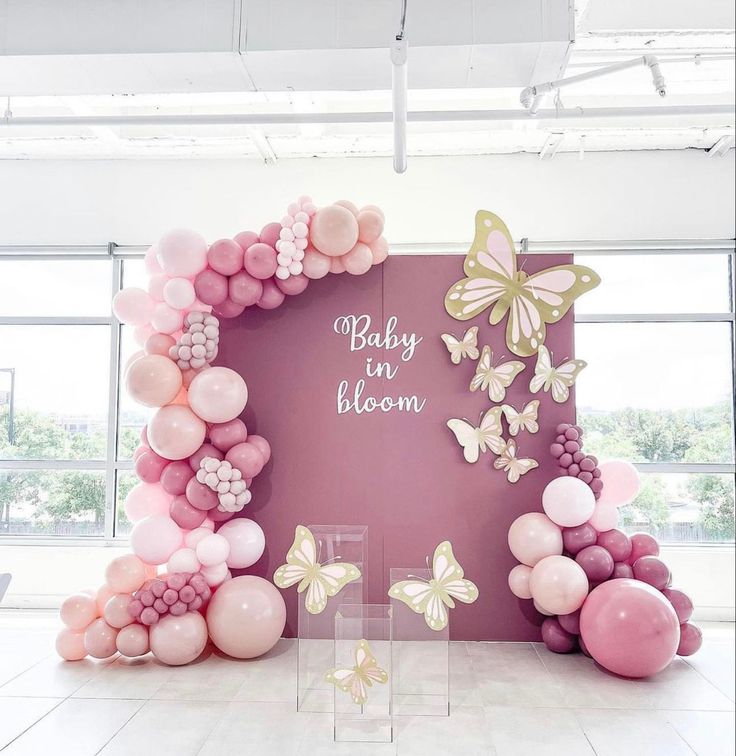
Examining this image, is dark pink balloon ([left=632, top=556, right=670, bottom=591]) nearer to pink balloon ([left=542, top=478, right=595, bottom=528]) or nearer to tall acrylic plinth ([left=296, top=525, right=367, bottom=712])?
pink balloon ([left=542, top=478, right=595, bottom=528])

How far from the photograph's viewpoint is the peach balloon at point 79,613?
11.9ft

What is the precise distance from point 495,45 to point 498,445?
6.78 feet

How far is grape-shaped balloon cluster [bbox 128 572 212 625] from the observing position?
349 centimetres

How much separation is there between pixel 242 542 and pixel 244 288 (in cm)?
135

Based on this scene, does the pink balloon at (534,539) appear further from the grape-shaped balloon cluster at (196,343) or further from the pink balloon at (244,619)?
the grape-shaped balloon cluster at (196,343)

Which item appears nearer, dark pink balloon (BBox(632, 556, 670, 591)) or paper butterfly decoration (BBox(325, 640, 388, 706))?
paper butterfly decoration (BBox(325, 640, 388, 706))

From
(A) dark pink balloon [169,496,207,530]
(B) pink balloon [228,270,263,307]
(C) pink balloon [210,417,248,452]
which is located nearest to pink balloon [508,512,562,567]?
(C) pink balloon [210,417,248,452]

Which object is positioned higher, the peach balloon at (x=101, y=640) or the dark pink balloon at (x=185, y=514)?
the dark pink balloon at (x=185, y=514)

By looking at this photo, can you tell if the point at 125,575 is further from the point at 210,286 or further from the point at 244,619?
the point at 210,286

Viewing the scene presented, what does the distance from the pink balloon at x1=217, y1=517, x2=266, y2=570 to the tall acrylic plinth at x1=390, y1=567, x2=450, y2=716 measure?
1017mm

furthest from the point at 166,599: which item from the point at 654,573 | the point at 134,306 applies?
the point at 654,573

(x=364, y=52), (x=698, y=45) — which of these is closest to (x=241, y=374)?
(x=364, y=52)

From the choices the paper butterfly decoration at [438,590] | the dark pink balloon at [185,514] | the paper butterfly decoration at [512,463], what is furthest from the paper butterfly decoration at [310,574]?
the paper butterfly decoration at [512,463]

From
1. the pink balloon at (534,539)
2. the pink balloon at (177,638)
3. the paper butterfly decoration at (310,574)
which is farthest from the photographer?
the pink balloon at (534,539)
